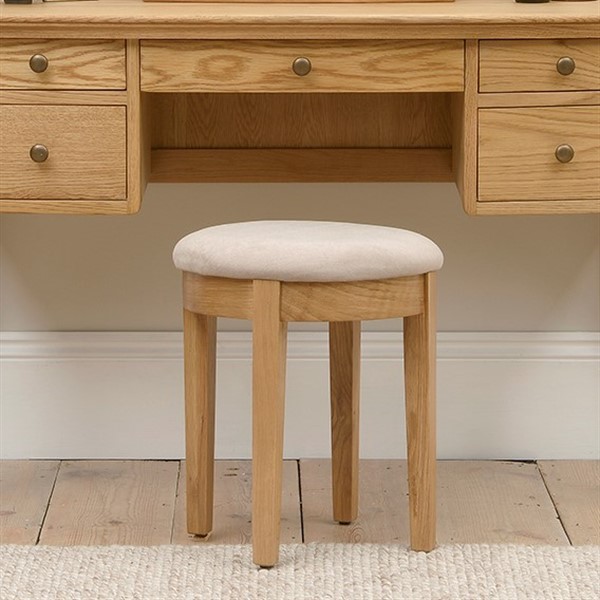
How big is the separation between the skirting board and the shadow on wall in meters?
0.04

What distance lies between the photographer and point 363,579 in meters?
1.96

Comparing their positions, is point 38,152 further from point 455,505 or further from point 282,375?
point 455,505

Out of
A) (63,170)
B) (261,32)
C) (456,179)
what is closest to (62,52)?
(63,170)

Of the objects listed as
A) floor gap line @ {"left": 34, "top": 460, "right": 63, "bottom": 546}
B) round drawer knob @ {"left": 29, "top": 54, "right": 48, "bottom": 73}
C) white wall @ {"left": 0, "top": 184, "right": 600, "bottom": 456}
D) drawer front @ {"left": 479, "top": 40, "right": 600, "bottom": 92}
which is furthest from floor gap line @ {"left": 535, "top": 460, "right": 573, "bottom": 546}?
round drawer knob @ {"left": 29, "top": 54, "right": 48, "bottom": 73}

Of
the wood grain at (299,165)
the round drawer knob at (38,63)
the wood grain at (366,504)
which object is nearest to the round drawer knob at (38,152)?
the round drawer knob at (38,63)

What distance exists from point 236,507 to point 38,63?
2.82 ft

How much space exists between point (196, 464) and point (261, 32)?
2.32 ft

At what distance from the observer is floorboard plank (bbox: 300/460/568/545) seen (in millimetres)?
2156

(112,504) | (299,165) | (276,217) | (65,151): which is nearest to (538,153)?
(299,165)

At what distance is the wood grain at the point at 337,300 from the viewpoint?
1.88 meters

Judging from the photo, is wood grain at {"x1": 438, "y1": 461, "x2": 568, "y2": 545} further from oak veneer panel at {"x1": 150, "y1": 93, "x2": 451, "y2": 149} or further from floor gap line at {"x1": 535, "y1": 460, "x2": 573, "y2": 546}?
oak veneer panel at {"x1": 150, "y1": 93, "x2": 451, "y2": 149}

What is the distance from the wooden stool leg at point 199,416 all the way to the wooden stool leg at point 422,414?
33 centimetres

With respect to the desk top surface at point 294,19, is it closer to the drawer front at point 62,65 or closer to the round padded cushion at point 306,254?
the drawer front at point 62,65

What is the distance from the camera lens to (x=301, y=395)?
2.51 meters
